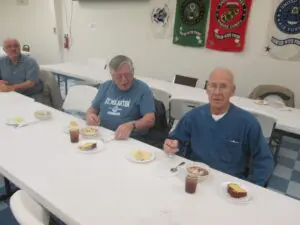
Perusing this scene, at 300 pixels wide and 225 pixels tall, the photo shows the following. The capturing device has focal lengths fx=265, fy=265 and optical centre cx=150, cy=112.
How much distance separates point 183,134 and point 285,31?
269 cm

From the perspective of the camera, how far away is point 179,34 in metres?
4.43

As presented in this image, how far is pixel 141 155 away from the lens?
57.4 inches

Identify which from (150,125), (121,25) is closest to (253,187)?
(150,125)

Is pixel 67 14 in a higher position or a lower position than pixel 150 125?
higher

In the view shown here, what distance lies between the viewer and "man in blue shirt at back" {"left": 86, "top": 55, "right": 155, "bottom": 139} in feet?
6.33

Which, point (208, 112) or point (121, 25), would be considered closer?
point (208, 112)

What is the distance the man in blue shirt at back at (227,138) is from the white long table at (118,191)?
0.23 m

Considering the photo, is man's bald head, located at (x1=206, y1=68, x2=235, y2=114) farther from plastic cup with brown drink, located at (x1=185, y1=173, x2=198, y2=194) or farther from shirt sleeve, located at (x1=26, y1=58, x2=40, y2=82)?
shirt sleeve, located at (x1=26, y1=58, x2=40, y2=82)

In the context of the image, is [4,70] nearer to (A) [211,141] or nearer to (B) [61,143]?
(B) [61,143]

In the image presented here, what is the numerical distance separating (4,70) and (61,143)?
2.09 meters

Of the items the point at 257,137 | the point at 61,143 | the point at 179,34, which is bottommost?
the point at 61,143

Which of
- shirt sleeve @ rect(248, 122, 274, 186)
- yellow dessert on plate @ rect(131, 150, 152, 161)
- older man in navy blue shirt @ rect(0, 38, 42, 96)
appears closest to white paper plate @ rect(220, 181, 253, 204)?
shirt sleeve @ rect(248, 122, 274, 186)

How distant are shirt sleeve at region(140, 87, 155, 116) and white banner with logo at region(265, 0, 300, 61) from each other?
245 cm

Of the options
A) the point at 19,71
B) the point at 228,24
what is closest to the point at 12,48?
the point at 19,71
